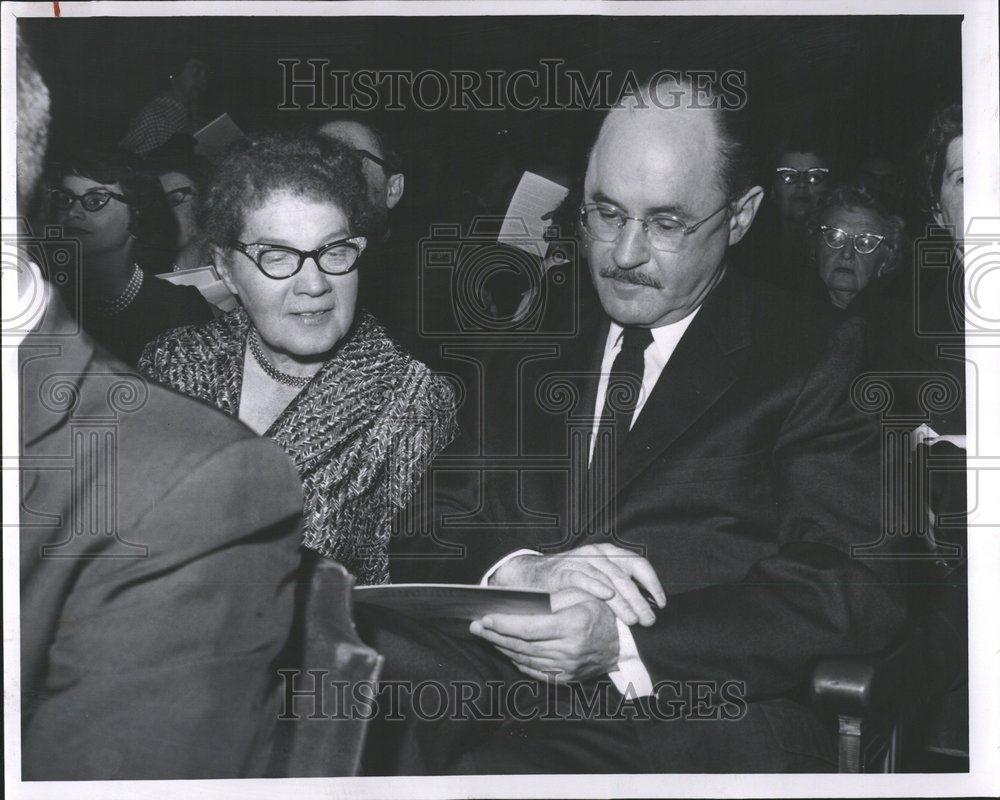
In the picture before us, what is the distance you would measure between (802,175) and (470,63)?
0.99 meters

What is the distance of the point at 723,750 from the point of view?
112 inches

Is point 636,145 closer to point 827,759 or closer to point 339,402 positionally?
point 339,402

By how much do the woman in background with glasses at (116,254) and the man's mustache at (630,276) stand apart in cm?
112

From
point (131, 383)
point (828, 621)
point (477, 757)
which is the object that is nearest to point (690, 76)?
point (828, 621)

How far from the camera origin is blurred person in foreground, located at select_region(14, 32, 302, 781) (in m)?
2.78

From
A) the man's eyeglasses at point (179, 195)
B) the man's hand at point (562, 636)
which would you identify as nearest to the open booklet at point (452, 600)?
the man's hand at point (562, 636)

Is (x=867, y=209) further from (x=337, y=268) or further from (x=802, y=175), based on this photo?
(x=337, y=268)

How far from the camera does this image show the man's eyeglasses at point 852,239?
2834 mm

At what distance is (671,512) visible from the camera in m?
2.80

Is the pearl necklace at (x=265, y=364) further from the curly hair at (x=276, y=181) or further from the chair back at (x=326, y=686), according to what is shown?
the chair back at (x=326, y=686)

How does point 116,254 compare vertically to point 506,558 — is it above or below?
above

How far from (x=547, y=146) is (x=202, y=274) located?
3.39ft

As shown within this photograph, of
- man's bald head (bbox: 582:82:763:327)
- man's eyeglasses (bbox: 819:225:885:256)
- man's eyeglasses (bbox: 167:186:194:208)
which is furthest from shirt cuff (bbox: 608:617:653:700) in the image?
man's eyeglasses (bbox: 167:186:194:208)

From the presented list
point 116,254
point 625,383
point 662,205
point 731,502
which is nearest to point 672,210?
point 662,205
